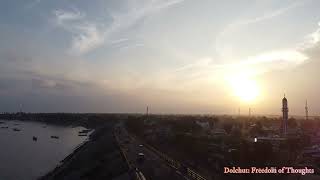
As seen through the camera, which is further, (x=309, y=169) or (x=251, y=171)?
(x=309, y=169)

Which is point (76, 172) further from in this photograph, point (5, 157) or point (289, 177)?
point (5, 157)

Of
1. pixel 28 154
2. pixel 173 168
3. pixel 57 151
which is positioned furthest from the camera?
pixel 57 151

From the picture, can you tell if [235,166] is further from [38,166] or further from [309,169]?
[38,166]

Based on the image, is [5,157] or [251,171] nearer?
Answer: [251,171]

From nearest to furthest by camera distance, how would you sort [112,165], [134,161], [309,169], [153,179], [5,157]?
[153,179]
[309,169]
[134,161]
[112,165]
[5,157]

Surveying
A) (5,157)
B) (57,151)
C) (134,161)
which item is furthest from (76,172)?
(57,151)

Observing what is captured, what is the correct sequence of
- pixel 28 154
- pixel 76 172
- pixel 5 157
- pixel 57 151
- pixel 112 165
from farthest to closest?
1. pixel 57 151
2. pixel 28 154
3. pixel 5 157
4. pixel 76 172
5. pixel 112 165

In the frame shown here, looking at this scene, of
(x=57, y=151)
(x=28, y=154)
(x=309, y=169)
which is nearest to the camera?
(x=309, y=169)

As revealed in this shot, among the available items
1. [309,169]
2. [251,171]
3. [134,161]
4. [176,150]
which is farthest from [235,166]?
[176,150]
